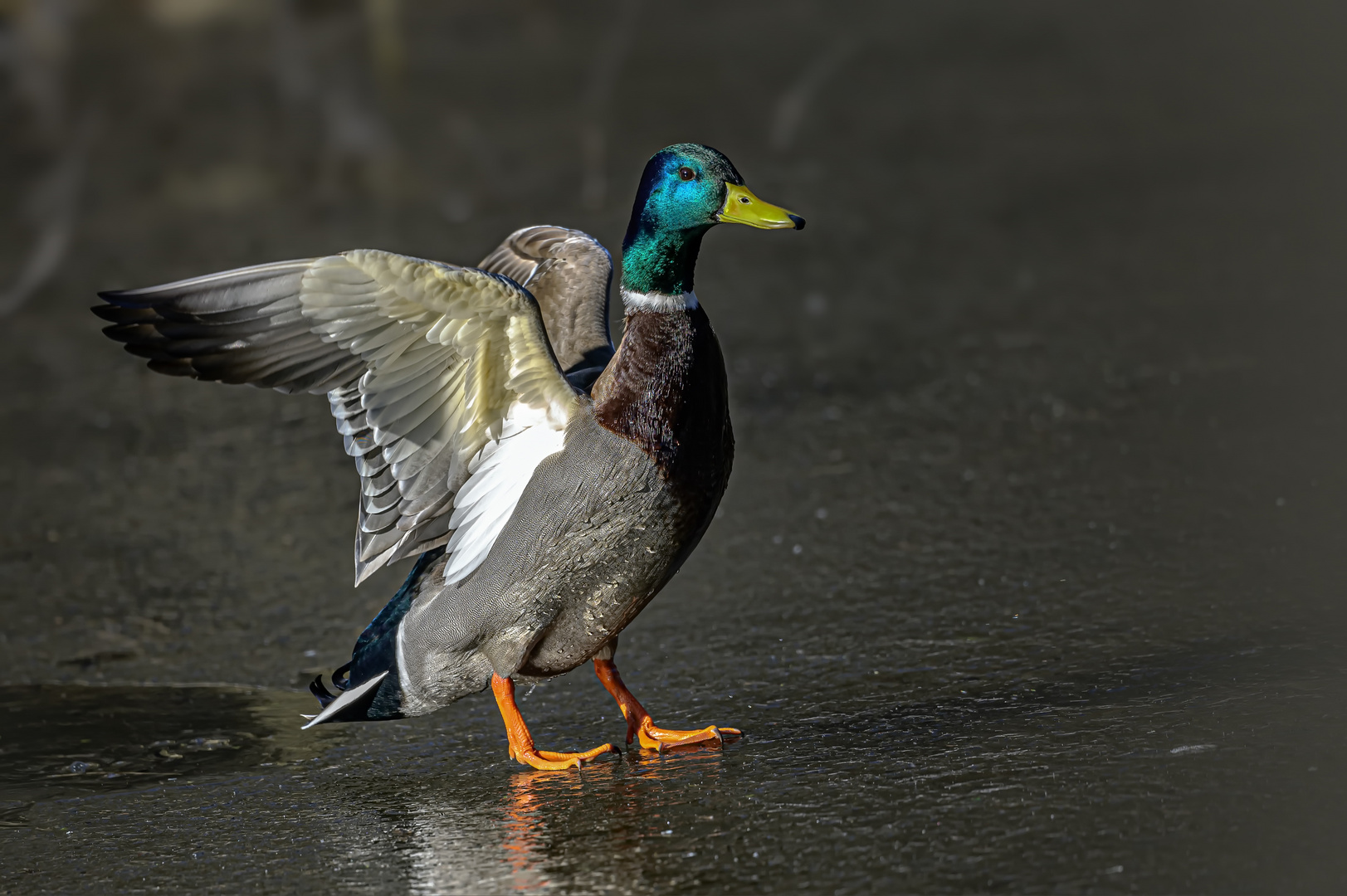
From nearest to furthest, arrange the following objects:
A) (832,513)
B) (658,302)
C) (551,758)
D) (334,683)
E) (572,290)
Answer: (551,758) → (658,302) → (334,683) → (572,290) → (832,513)

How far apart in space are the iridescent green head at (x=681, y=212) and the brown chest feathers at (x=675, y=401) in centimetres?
12

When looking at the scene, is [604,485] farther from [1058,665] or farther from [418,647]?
[1058,665]

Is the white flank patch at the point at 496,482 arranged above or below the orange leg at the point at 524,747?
above

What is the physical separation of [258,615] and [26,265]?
5.90 metres

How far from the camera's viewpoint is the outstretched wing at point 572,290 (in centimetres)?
493

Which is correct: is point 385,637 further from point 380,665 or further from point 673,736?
point 673,736

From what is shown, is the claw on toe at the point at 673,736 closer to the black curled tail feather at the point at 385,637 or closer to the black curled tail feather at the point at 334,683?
the black curled tail feather at the point at 385,637

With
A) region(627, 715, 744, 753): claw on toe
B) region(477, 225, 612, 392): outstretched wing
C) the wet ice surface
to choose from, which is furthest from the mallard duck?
region(477, 225, 612, 392): outstretched wing

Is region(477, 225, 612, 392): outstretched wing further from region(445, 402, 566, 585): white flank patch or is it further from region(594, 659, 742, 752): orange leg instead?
region(594, 659, 742, 752): orange leg

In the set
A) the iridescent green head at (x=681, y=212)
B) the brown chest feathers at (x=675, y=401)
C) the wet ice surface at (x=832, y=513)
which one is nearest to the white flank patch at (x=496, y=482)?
the brown chest feathers at (x=675, y=401)

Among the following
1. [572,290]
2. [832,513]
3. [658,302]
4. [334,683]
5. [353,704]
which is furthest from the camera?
[832,513]

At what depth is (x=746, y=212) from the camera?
4223mm

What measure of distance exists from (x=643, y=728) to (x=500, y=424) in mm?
897

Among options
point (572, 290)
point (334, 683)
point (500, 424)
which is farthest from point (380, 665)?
point (572, 290)
